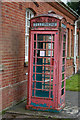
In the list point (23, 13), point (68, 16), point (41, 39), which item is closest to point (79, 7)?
point (68, 16)

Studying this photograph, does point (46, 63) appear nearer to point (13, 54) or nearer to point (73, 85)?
point (13, 54)

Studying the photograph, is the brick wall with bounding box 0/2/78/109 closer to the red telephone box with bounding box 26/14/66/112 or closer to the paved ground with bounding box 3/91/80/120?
the paved ground with bounding box 3/91/80/120

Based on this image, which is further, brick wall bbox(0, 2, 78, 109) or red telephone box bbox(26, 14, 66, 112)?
brick wall bbox(0, 2, 78, 109)

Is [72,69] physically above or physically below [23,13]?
below

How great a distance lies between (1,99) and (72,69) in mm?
11404

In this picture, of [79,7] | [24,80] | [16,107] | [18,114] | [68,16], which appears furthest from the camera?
[79,7]

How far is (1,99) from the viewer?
6.71 metres

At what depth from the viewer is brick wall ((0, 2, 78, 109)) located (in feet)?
22.9

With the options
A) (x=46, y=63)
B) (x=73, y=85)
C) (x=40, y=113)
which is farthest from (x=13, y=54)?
(x=73, y=85)

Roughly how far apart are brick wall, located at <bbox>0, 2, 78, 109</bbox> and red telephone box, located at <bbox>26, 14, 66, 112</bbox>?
2.60 feet

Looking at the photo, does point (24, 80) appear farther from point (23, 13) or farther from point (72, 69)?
point (72, 69)

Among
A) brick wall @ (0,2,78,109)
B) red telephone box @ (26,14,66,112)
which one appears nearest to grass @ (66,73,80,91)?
brick wall @ (0,2,78,109)

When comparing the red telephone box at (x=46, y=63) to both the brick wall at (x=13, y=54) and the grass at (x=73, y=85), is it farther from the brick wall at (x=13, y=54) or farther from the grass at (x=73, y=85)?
the grass at (x=73, y=85)

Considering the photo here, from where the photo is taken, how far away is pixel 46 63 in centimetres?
677
